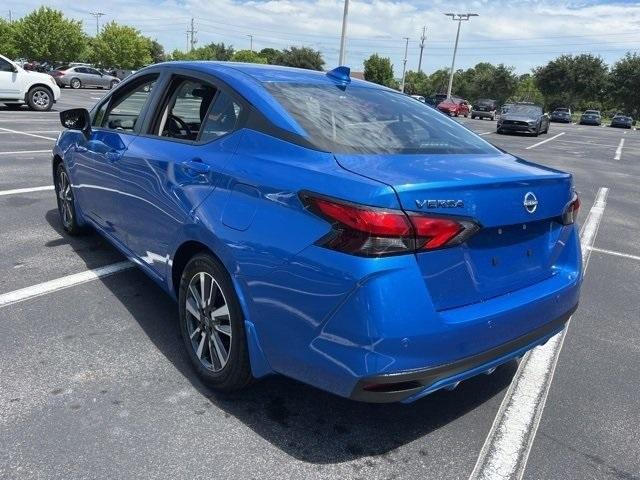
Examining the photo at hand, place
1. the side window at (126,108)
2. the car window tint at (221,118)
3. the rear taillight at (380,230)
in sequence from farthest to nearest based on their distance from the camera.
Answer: the side window at (126,108)
the car window tint at (221,118)
the rear taillight at (380,230)

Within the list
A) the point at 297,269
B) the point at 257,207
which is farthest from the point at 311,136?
the point at 297,269

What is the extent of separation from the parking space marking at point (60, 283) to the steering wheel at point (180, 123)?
61.7 inches

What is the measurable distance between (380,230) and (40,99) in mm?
18937

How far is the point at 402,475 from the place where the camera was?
239 cm

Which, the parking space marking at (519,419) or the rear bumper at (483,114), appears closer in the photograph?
the parking space marking at (519,419)

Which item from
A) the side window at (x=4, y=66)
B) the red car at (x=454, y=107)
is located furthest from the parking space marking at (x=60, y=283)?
the red car at (x=454, y=107)

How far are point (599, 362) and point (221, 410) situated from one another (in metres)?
2.38

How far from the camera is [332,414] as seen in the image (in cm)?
282

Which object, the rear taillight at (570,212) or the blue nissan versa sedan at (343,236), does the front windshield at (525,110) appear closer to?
the blue nissan versa sedan at (343,236)

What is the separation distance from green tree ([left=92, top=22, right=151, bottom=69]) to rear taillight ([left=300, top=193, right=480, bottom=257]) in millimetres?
69559

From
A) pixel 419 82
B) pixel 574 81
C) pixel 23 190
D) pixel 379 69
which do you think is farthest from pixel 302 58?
pixel 23 190

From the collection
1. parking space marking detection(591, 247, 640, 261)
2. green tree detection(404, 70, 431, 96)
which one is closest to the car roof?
parking space marking detection(591, 247, 640, 261)

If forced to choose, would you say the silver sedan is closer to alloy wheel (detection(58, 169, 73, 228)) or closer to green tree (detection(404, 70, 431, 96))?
alloy wheel (detection(58, 169, 73, 228))

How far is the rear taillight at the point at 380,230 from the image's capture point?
2107 mm
